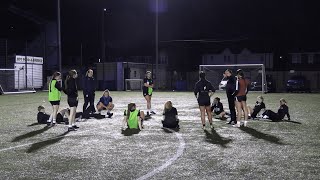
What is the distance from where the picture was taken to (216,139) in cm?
1080

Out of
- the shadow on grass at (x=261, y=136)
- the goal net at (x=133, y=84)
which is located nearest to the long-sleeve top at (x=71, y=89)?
the shadow on grass at (x=261, y=136)

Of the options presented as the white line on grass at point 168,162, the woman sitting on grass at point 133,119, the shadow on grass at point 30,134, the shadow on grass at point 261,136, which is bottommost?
the white line on grass at point 168,162

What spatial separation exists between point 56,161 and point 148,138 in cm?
355

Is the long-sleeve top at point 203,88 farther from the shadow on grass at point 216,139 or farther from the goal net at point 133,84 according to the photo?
the goal net at point 133,84

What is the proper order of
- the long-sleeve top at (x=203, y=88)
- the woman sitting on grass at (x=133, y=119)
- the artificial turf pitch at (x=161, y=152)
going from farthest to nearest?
the woman sitting on grass at (x=133, y=119)
the long-sleeve top at (x=203, y=88)
the artificial turf pitch at (x=161, y=152)

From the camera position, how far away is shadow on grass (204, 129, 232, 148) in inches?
400

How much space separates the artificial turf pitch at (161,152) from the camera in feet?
23.1

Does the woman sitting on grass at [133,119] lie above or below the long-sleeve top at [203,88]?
below

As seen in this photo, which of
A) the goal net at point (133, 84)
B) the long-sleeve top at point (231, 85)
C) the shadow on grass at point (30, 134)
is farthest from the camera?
the goal net at point (133, 84)

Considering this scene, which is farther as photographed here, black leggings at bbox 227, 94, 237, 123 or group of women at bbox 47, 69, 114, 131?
black leggings at bbox 227, 94, 237, 123

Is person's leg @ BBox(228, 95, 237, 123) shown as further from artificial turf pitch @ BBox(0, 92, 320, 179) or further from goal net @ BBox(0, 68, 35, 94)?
goal net @ BBox(0, 68, 35, 94)

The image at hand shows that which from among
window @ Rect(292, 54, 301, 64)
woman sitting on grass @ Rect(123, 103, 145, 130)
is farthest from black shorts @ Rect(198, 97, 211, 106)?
window @ Rect(292, 54, 301, 64)

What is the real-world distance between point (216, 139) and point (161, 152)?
95.1 inches

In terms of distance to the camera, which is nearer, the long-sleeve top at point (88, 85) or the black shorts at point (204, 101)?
the black shorts at point (204, 101)
